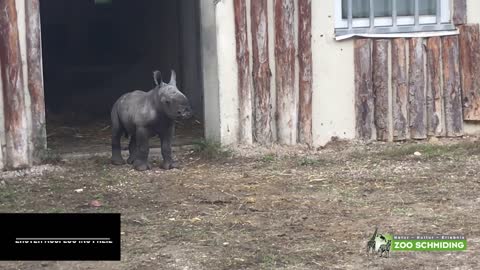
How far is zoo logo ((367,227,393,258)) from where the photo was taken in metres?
5.34

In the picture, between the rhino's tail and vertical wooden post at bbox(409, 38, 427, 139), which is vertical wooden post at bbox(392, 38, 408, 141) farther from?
the rhino's tail

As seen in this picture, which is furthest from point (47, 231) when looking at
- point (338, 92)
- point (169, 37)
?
point (169, 37)

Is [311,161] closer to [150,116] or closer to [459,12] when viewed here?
[150,116]

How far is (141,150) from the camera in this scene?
7730 mm

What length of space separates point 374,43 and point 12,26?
339 centimetres

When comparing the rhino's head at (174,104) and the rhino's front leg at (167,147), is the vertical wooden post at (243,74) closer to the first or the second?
the rhino's front leg at (167,147)

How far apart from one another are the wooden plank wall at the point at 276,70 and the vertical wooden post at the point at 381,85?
26.0 inches

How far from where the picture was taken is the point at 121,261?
527 cm

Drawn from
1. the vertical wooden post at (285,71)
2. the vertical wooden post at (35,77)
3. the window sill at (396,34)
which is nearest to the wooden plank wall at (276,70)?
the vertical wooden post at (285,71)

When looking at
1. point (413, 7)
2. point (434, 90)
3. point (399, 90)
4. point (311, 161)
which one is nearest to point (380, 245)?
point (311, 161)

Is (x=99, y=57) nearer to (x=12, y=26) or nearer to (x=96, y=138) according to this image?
(x=96, y=138)

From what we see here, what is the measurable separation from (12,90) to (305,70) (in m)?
2.71

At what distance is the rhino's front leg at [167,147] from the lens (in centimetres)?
779

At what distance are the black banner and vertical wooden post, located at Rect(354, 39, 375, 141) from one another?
161 inches
